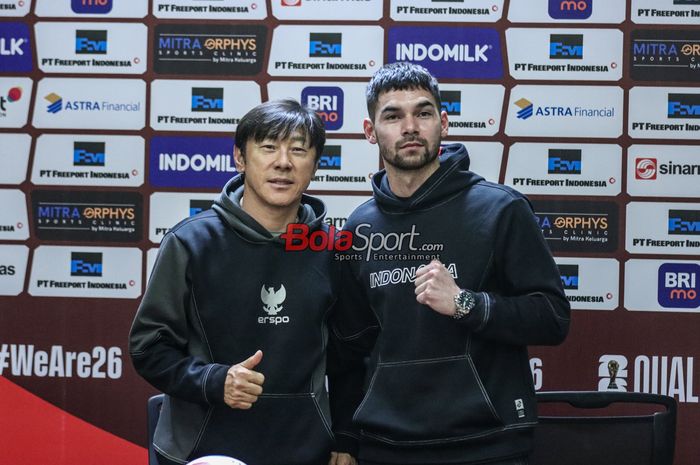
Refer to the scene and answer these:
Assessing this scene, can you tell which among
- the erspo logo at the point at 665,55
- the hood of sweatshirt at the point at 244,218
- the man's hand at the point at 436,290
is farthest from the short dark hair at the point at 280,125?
the erspo logo at the point at 665,55

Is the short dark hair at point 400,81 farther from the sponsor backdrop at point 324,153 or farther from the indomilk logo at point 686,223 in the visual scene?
the indomilk logo at point 686,223

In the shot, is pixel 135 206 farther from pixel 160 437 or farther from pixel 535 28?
pixel 535 28

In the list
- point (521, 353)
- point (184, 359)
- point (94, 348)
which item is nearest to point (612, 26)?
point (521, 353)

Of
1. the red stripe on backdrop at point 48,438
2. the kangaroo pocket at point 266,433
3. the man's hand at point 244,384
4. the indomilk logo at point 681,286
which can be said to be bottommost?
the red stripe on backdrop at point 48,438

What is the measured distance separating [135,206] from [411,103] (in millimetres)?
1375

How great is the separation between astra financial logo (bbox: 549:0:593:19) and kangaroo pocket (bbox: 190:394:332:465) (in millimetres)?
1702

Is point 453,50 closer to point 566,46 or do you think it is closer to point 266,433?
point 566,46

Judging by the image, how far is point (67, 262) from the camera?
2.82m

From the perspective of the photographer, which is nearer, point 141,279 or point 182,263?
point 182,263

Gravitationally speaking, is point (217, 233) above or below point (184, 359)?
above

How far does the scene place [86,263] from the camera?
2809 millimetres

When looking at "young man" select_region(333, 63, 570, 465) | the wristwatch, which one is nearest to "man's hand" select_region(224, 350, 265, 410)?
"young man" select_region(333, 63, 570, 465)

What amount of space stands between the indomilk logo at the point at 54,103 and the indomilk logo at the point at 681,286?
6.99ft

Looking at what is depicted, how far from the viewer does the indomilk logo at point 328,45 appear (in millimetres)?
2764
